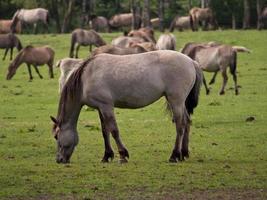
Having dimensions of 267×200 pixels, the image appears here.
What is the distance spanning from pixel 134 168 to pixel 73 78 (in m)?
1.87

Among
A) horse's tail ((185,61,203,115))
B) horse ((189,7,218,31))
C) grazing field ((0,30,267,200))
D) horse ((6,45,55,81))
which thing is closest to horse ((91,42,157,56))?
grazing field ((0,30,267,200))

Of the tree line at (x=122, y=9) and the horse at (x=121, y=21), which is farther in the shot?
the horse at (x=121, y=21)

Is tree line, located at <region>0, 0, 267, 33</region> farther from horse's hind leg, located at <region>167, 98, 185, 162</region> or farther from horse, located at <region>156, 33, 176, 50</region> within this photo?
horse's hind leg, located at <region>167, 98, 185, 162</region>

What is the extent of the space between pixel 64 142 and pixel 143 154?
1.63 m

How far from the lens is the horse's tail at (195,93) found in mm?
14422

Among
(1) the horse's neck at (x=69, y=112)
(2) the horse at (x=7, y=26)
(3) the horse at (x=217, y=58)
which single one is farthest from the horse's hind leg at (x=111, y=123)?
(2) the horse at (x=7, y=26)

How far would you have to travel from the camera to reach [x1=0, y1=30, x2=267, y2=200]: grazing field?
1123 centimetres

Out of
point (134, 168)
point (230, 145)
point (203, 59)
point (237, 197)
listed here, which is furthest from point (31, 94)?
point (237, 197)

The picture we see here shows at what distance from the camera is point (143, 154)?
49.0ft

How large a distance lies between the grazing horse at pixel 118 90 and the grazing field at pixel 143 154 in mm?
456

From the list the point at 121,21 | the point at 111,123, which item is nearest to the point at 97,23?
the point at 121,21

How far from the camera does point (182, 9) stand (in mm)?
65750

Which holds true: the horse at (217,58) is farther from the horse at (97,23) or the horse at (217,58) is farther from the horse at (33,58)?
the horse at (97,23)

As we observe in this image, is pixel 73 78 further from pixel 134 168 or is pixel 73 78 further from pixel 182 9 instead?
pixel 182 9
